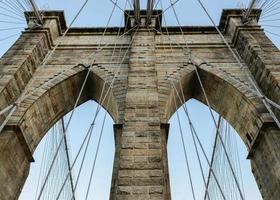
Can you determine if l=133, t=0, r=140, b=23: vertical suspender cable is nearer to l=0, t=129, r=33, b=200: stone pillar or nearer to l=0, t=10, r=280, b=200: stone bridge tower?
l=0, t=10, r=280, b=200: stone bridge tower

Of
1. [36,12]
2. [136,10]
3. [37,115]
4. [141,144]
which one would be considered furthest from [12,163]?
[136,10]

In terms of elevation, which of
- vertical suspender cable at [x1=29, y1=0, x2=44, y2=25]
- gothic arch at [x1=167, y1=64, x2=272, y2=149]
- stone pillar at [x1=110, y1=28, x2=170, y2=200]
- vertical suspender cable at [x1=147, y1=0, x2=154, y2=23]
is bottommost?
stone pillar at [x1=110, y1=28, x2=170, y2=200]

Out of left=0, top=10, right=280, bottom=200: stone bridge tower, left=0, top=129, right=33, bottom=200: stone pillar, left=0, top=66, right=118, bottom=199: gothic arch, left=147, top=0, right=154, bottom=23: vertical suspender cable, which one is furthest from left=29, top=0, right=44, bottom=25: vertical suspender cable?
left=0, top=129, right=33, bottom=200: stone pillar

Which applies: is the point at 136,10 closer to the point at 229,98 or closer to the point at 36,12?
the point at 36,12

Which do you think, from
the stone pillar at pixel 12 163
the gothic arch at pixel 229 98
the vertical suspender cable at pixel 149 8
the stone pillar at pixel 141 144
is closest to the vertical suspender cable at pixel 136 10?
the vertical suspender cable at pixel 149 8

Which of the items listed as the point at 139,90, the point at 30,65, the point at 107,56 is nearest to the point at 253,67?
the point at 139,90

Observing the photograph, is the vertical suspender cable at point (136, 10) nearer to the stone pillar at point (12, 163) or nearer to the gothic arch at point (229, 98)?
the gothic arch at point (229, 98)
